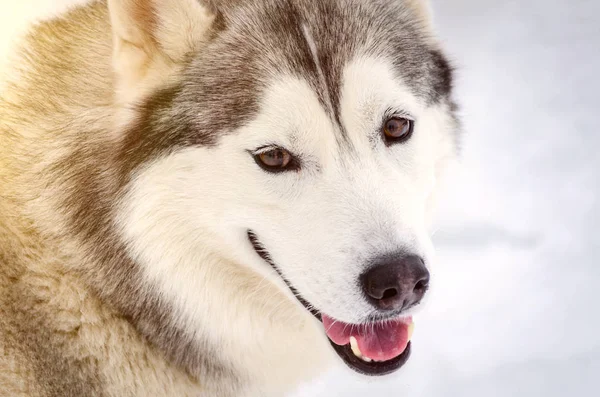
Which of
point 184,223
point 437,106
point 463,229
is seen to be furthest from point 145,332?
point 463,229

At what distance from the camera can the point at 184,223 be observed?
2072mm

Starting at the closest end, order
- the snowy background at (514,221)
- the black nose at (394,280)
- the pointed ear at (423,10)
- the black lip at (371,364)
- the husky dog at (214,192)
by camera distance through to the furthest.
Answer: the black nose at (394,280) → the husky dog at (214,192) → the black lip at (371,364) → the pointed ear at (423,10) → the snowy background at (514,221)

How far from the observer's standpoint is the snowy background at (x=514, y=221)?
2.96 metres

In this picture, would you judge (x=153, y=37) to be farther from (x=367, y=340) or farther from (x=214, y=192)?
(x=367, y=340)

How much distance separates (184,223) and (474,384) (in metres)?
1.47

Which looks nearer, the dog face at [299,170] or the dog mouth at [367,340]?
the dog face at [299,170]

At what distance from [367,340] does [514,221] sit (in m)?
1.83

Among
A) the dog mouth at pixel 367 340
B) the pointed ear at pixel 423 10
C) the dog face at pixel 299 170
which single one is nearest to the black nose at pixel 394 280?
the dog face at pixel 299 170

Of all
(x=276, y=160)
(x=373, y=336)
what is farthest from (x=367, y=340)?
(x=276, y=160)

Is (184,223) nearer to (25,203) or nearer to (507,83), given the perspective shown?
(25,203)

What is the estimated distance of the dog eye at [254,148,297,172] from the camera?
195 cm

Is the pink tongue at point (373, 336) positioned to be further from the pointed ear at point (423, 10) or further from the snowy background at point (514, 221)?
the pointed ear at point (423, 10)

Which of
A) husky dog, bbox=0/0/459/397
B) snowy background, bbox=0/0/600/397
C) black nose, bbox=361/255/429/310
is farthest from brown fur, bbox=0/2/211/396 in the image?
black nose, bbox=361/255/429/310

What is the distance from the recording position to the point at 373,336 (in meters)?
2.09
